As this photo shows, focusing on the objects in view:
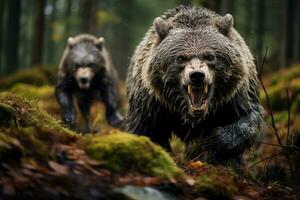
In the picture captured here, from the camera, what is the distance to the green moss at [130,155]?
4.65 m

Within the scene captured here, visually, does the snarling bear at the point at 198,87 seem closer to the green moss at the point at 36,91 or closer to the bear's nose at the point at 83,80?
the bear's nose at the point at 83,80

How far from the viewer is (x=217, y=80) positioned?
757 cm

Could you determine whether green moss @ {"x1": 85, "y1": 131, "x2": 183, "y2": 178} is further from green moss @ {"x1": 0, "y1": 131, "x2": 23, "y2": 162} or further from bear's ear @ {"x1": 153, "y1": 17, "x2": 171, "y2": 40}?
bear's ear @ {"x1": 153, "y1": 17, "x2": 171, "y2": 40}

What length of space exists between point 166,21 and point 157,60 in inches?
30.5

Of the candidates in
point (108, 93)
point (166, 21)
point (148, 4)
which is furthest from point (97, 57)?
point (148, 4)

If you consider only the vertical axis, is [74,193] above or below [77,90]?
above

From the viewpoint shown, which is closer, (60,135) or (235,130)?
(60,135)

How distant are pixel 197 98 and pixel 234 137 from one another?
721 millimetres

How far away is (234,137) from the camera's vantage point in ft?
25.3

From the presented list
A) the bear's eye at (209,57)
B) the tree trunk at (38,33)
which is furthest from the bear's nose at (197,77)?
the tree trunk at (38,33)

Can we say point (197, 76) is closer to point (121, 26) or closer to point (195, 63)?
point (195, 63)

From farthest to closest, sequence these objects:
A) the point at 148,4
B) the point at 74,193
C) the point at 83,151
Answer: the point at 148,4, the point at 83,151, the point at 74,193

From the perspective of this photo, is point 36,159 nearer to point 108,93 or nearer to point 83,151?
point 83,151

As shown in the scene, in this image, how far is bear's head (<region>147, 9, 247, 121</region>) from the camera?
743 cm
